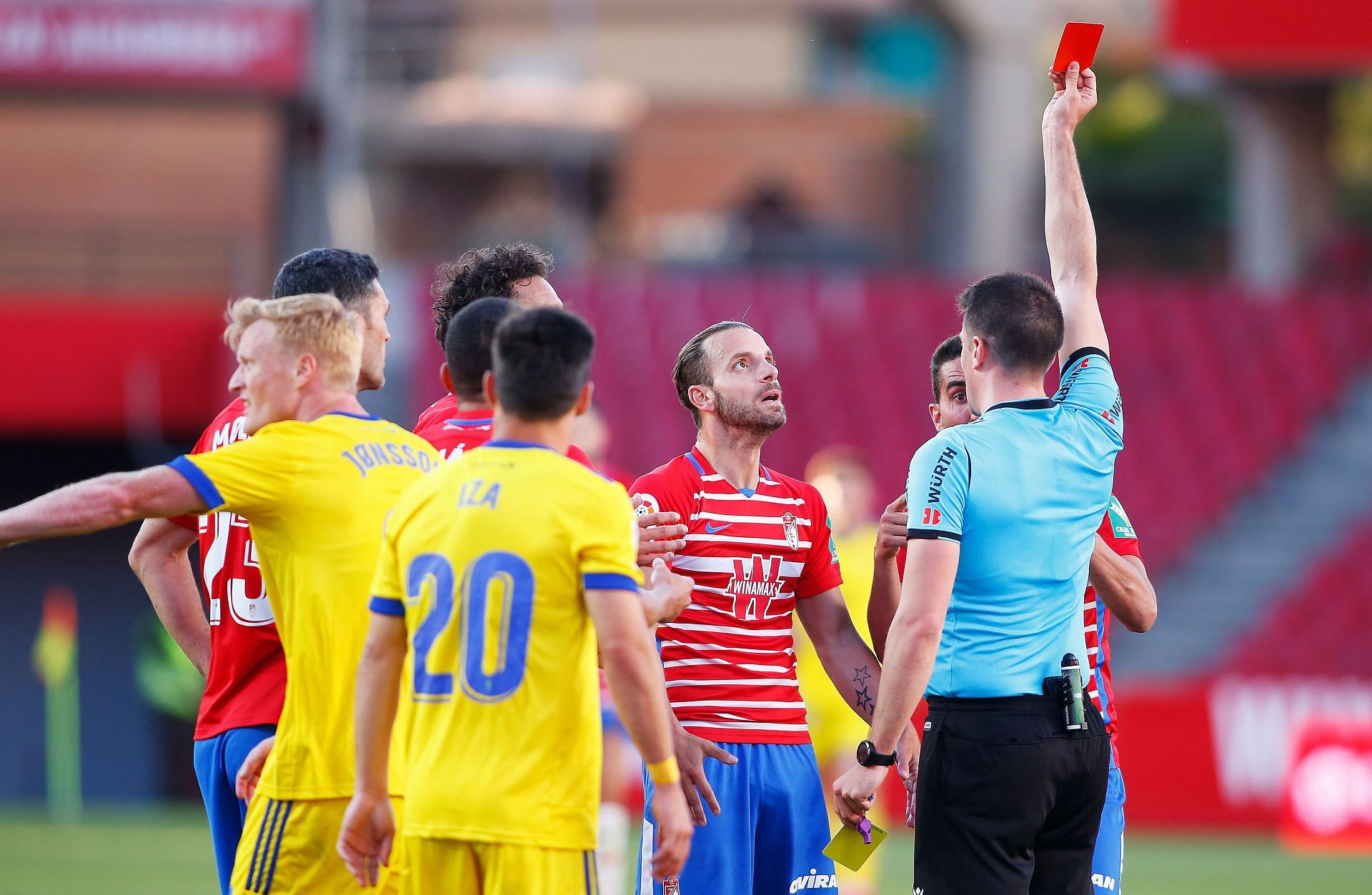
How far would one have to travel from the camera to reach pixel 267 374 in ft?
14.9

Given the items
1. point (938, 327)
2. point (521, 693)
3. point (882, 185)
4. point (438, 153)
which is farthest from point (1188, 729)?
point (438, 153)

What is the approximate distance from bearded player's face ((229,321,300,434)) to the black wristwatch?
5.95ft

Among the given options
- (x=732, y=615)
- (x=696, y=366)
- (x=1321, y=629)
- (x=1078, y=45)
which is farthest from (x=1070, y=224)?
(x=1321, y=629)

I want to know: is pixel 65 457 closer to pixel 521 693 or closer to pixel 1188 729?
pixel 1188 729

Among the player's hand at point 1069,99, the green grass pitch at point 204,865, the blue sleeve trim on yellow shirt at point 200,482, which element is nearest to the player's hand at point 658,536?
the blue sleeve trim on yellow shirt at point 200,482

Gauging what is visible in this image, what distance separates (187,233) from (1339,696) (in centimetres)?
1464

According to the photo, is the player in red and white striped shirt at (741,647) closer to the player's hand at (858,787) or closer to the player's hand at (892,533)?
the player's hand at (892,533)

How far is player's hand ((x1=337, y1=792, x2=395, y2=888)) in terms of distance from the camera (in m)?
4.19

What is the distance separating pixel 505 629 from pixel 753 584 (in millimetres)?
1299

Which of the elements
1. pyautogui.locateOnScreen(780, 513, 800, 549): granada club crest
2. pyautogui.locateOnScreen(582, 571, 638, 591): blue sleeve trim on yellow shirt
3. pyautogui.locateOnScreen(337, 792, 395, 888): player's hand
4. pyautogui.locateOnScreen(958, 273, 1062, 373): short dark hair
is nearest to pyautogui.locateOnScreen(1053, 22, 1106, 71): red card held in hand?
pyautogui.locateOnScreen(958, 273, 1062, 373): short dark hair

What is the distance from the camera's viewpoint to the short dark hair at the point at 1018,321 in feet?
16.1

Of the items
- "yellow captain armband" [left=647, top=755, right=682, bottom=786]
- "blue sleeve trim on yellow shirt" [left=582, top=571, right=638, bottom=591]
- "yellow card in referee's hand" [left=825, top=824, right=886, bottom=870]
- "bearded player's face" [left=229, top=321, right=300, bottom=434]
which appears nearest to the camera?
"blue sleeve trim on yellow shirt" [left=582, top=571, right=638, bottom=591]

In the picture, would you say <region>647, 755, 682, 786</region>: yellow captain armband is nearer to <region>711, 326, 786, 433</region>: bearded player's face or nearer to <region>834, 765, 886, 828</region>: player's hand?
<region>834, 765, 886, 828</region>: player's hand

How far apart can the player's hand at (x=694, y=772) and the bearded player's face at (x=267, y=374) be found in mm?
1468
